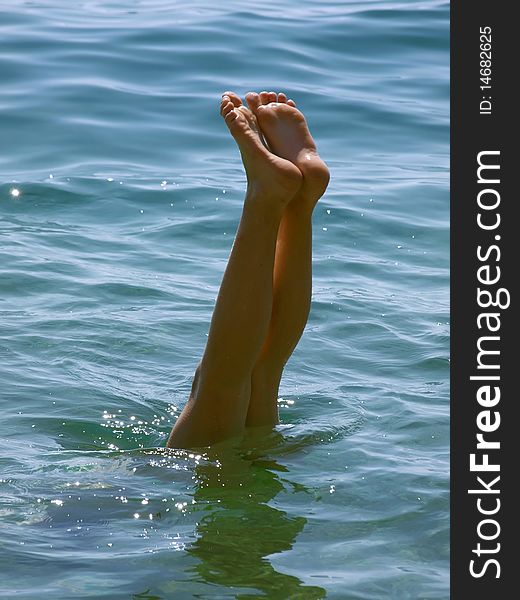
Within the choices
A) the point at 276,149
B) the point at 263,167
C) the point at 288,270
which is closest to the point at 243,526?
the point at 288,270

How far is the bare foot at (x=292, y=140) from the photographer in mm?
3697

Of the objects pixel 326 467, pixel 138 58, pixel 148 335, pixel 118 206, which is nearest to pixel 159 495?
pixel 326 467

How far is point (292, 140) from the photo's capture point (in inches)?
150

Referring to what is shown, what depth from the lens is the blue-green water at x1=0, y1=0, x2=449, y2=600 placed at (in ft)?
11.1

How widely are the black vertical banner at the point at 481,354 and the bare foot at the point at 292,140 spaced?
489 mm

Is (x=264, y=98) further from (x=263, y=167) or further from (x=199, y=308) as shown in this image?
(x=199, y=308)

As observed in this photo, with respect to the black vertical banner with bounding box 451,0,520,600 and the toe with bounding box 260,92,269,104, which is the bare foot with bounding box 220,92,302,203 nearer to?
the toe with bounding box 260,92,269,104

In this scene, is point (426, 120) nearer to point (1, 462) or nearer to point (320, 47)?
point (320, 47)

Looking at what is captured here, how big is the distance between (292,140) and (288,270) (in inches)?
16.0

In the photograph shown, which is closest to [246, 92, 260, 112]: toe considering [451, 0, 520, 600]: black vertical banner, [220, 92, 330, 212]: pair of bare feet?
[220, 92, 330, 212]: pair of bare feet

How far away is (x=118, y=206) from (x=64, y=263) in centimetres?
106

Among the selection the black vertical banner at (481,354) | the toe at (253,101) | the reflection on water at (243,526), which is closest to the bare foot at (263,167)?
the toe at (253,101)

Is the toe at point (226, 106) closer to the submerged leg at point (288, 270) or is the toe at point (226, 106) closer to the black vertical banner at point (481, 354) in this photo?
the submerged leg at point (288, 270)

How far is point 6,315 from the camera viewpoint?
5.48 m
